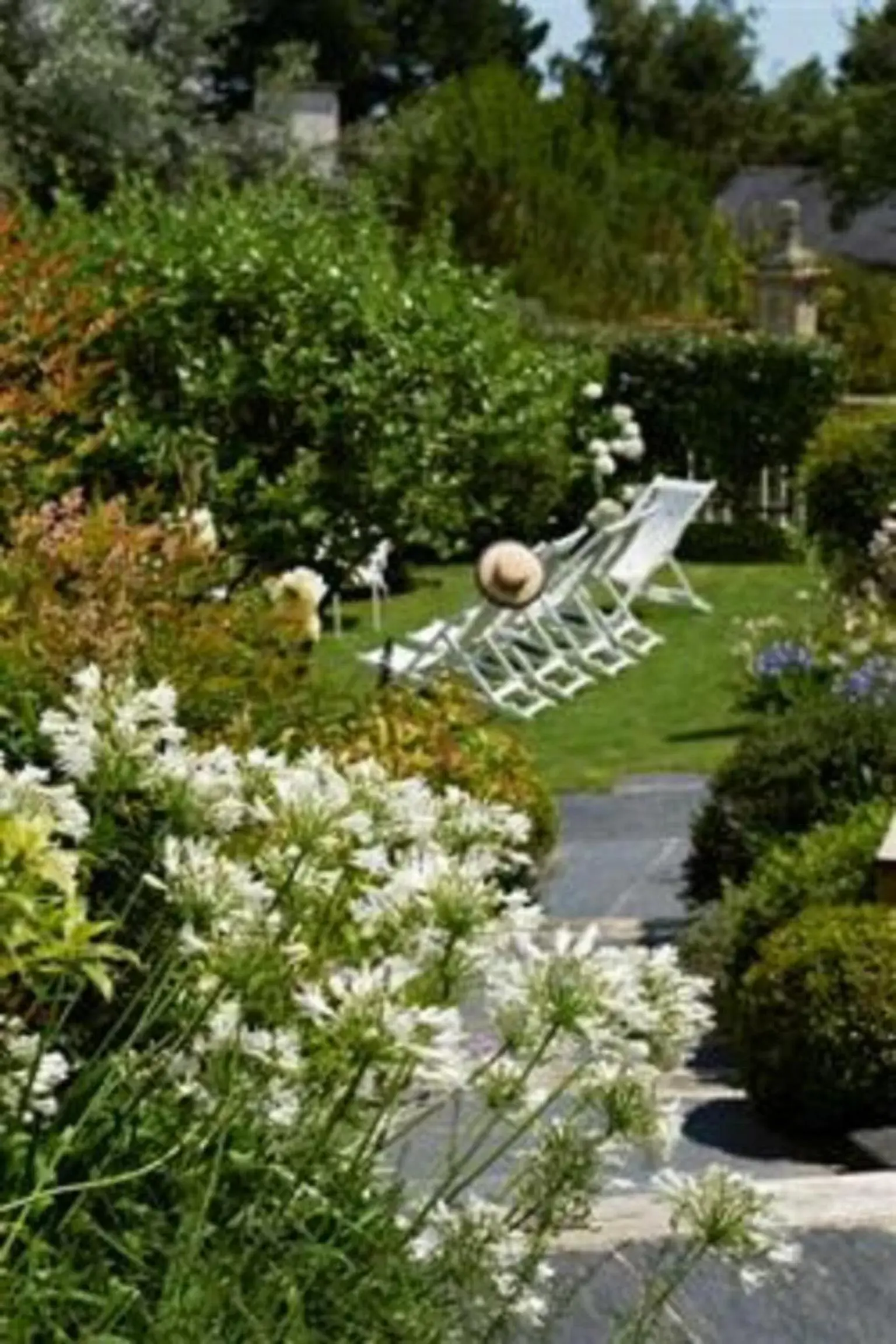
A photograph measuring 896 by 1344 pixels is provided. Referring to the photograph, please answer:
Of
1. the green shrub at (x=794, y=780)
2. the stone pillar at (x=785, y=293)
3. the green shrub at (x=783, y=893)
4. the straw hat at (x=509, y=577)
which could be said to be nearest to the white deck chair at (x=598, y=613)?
the straw hat at (x=509, y=577)

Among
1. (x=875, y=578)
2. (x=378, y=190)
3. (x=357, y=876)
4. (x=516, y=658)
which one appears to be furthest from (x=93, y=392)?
(x=357, y=876)

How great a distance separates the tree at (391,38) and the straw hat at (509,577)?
132ft

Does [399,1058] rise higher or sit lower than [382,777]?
lower

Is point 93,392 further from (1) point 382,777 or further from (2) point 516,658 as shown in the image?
(1) point 382,777

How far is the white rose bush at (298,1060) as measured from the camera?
10.3 ft

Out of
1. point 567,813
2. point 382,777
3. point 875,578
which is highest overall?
point 382,777

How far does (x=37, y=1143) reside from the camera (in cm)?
340

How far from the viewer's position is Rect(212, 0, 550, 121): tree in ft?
184

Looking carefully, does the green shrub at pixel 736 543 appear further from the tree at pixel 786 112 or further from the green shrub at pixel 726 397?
the tree at pixel 786 112

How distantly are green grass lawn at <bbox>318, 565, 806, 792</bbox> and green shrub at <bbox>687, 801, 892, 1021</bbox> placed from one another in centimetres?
362

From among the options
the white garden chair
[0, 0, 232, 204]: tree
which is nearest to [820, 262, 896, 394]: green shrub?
[0, 0, 232, 204]: tree

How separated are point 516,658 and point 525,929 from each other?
46.3ft

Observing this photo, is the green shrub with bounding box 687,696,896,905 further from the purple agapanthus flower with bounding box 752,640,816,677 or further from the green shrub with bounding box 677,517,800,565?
the green shrub with bounding box 677,517,800,565

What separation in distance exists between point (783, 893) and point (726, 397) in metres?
17.4
